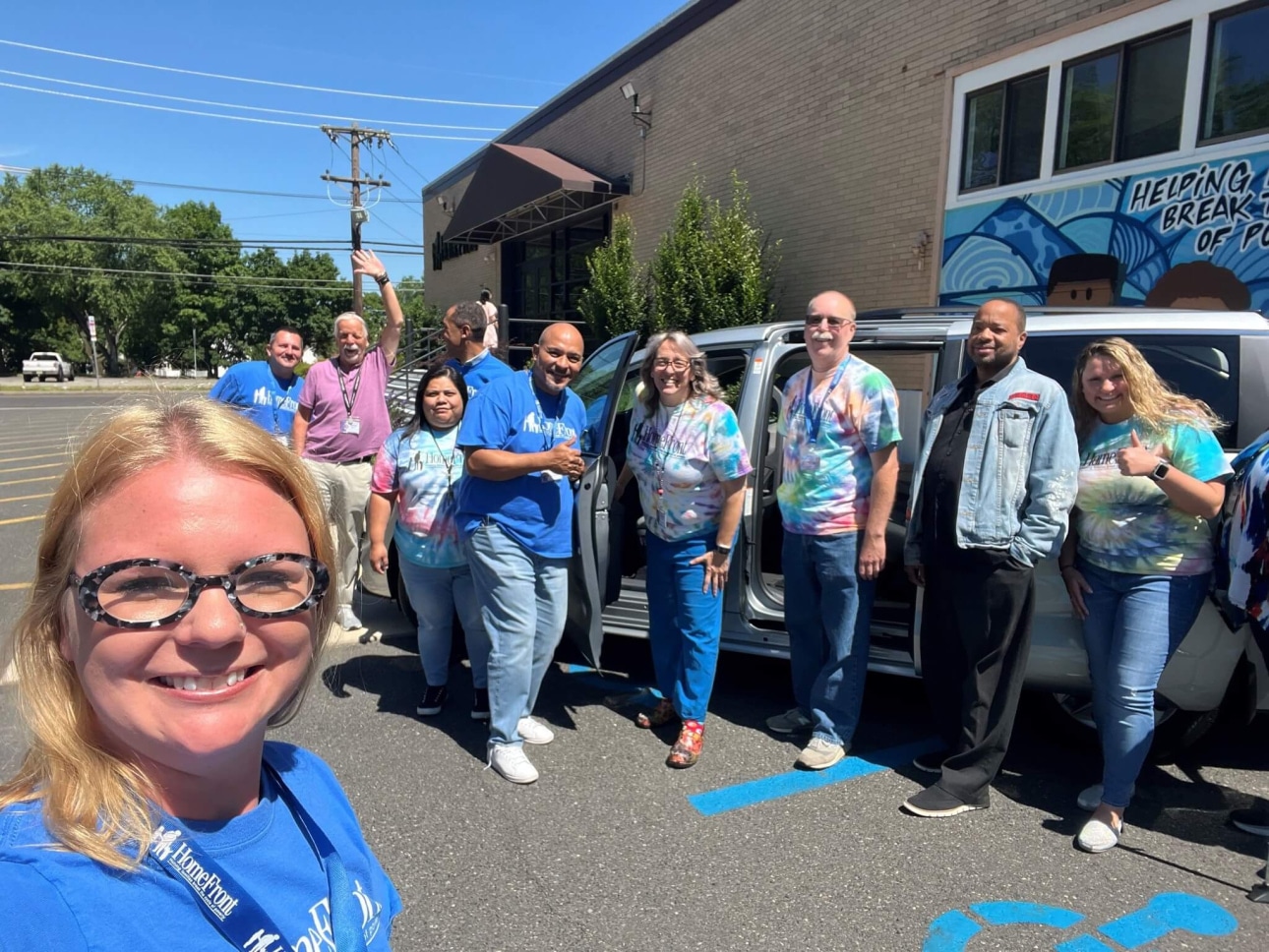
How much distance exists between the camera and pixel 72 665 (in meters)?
0.98

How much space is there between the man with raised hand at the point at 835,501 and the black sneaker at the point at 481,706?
1.52 metres

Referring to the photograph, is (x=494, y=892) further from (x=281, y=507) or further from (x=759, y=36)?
(x=759, y=36)

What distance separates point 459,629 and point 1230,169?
6.96 m

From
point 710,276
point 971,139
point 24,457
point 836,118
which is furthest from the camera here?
point 24,457

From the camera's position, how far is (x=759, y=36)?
11461 millimetres

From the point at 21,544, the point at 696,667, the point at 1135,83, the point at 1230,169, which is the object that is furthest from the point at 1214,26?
the point at 21,544

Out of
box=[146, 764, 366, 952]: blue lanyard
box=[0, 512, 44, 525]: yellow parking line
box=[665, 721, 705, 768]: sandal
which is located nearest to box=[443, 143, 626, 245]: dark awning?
box=[0, 512, 44, 525]: yellow parking line

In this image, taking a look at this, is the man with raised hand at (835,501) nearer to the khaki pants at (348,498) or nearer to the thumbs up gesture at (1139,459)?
the thumbs up gesture at (1139,459)

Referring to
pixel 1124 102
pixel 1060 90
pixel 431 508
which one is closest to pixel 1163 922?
pixel 431 508

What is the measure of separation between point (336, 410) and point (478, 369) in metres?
1.37

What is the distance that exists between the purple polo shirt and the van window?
3.36 metres

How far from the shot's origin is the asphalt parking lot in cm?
250

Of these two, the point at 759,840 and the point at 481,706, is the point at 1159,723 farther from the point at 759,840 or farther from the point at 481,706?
the point at 481,706

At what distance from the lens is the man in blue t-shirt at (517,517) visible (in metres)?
3.36
